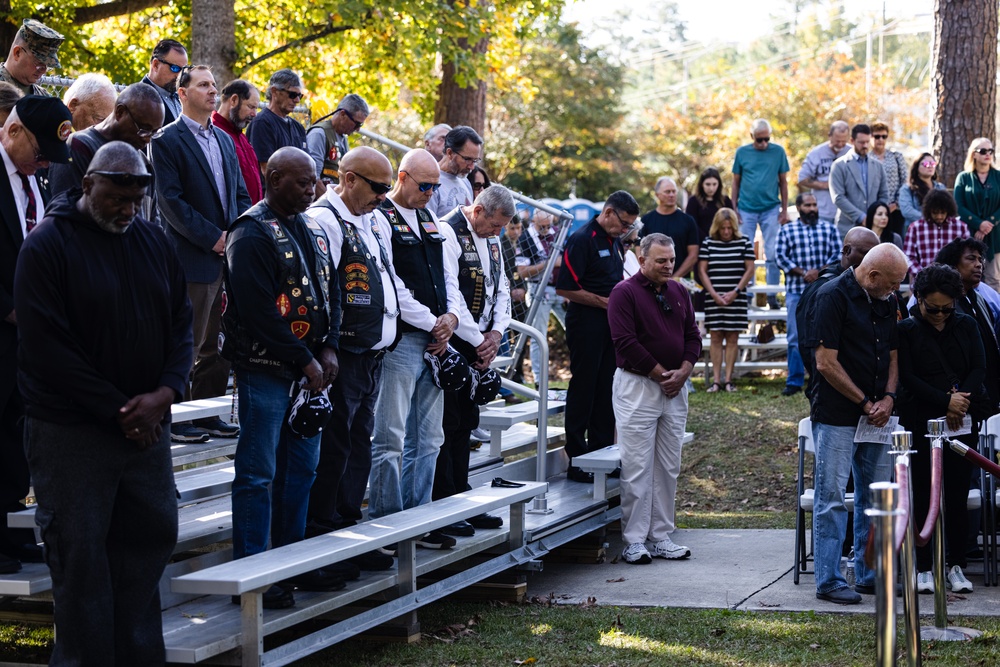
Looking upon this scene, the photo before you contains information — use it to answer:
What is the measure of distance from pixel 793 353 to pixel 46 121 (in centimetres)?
952

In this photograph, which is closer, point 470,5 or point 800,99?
point 470,5

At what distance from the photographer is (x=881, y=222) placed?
40.3 feet

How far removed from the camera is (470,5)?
17.3 metres

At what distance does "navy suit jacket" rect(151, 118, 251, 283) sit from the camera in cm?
705

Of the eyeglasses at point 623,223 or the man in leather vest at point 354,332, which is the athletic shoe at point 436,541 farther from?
the eyeglasses at point 623,223

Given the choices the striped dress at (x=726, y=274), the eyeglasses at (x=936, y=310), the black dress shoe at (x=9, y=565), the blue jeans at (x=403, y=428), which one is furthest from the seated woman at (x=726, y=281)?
the black dress shoe at (x=9, y=565)

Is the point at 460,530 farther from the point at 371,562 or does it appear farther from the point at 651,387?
the point at 651,387

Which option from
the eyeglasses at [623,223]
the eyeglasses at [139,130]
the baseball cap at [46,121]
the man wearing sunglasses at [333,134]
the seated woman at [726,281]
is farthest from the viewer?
the seated woman at [726,281]

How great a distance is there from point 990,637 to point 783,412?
20.3ft

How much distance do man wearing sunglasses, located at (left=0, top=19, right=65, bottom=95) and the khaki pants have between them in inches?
166

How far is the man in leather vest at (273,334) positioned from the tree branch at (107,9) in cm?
1129

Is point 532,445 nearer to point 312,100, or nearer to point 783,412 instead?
point 783,412

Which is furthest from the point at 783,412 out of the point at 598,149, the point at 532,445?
the point at 598,149

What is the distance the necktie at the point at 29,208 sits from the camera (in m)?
5.38
